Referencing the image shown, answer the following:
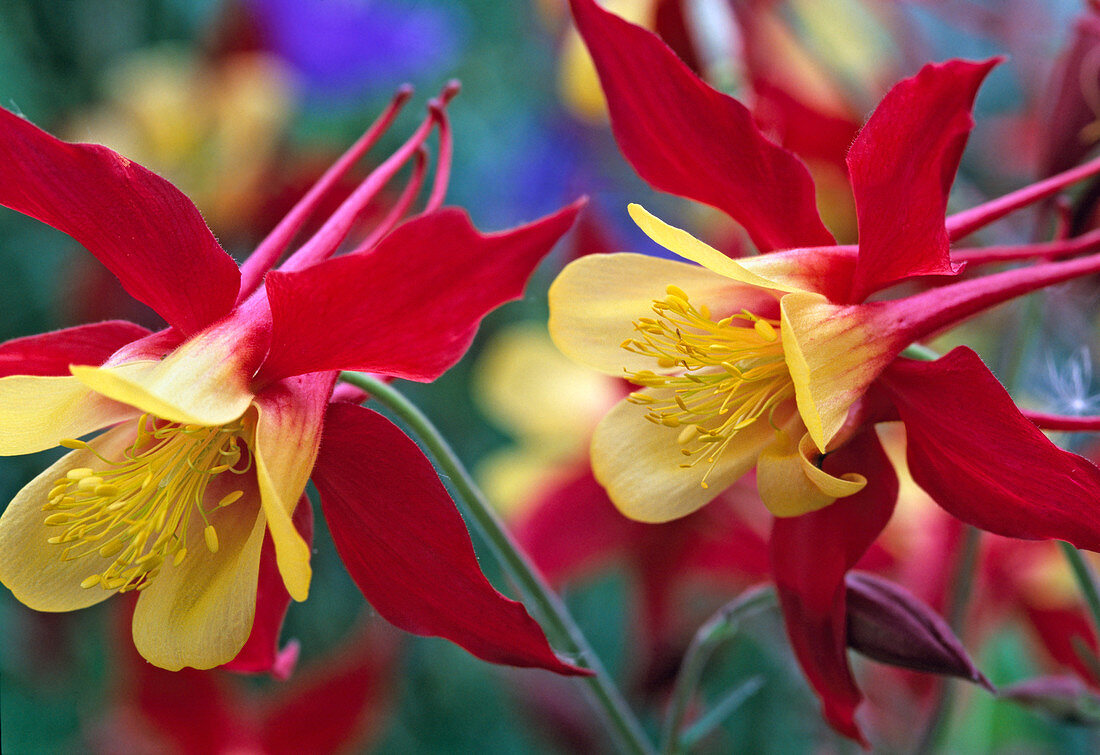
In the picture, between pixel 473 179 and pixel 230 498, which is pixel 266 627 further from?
pixel 473 179

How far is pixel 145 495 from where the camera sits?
410 millimetres

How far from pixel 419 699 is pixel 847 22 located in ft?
2.96

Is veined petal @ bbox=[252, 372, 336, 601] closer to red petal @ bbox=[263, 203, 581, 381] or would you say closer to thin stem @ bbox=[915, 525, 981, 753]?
red petal @ bbox=[263, 203, 581, 381]

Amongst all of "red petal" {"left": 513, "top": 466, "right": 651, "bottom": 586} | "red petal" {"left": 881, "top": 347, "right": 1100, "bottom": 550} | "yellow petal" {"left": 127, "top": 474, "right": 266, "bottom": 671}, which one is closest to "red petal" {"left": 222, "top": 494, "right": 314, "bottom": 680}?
"yellow petal" {"left": 127, "top": 474, "right": 266, "bottom": 671}

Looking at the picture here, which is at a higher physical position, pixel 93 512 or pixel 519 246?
pixel 519 246

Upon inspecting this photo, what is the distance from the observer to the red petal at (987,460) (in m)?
0.34

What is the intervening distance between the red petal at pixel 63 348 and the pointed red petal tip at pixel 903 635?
1.01 feet

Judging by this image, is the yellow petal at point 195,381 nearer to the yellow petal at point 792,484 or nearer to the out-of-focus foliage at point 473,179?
the yellow petal at point 792,484

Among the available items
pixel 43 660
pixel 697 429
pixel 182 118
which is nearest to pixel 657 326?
pixel 697 429

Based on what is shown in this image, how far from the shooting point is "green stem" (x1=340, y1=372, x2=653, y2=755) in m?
0.41

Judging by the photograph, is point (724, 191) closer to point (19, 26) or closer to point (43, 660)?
point (43, 660)

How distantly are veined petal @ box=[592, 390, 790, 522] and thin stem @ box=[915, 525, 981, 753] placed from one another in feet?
0.57

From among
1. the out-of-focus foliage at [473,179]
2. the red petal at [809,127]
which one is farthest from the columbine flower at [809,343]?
the red petal at [809,127]

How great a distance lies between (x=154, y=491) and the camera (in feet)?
1.39
